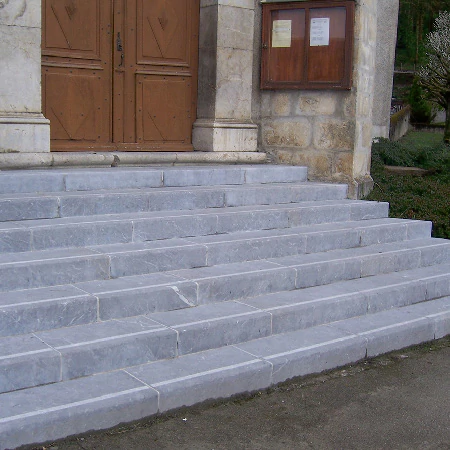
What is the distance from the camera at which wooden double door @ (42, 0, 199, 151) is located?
23.0ft

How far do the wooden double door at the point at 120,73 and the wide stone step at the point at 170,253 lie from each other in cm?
232

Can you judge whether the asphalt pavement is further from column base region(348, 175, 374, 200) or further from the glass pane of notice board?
the glass pane of notice board

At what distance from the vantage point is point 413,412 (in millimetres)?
3982

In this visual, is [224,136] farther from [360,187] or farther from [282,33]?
[360,187]

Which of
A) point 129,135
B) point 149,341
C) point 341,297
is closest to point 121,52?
point 129,135

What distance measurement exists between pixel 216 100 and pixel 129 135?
1.04 metres

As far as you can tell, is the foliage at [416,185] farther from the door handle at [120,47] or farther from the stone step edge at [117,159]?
the door handle at [120,47]

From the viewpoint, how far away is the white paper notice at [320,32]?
306 inches

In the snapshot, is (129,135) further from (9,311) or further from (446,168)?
(446,168)

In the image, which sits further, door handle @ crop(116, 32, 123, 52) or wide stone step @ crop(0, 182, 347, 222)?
door handle @ crop(116, 32, 123, 52)

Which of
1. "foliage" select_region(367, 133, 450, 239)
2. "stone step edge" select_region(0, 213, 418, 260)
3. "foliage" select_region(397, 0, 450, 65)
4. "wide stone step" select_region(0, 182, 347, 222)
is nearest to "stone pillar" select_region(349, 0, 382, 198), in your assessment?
"foliage" select_region(367, 133, 450, 239)

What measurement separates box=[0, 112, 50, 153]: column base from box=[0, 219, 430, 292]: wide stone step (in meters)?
1.86

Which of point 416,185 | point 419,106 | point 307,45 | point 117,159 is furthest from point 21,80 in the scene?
point 419,106

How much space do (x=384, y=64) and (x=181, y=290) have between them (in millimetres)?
12985
